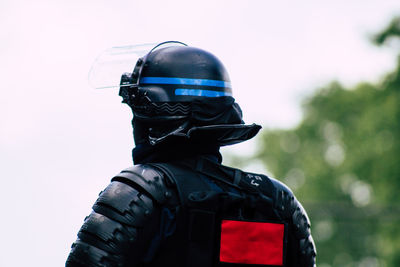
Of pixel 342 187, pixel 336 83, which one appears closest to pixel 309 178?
pixel 342 187

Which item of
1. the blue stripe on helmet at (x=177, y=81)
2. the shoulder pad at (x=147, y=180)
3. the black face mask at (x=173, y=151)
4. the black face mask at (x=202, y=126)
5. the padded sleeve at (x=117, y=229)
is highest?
the blue stripe on helmet at (x=177, y=81)

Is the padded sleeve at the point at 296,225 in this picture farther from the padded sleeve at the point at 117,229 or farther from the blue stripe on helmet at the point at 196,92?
the padded sleeve at the point at 117,229

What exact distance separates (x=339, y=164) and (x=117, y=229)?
3547 centimetres

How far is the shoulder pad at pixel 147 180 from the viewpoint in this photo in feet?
12.0

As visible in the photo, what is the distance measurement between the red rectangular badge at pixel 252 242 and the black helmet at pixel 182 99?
49cm

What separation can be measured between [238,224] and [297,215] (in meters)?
0.45

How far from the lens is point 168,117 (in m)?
4.04

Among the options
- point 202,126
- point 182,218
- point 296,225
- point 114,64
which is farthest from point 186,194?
point 114,64

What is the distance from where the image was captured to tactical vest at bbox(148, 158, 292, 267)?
372 centimetres

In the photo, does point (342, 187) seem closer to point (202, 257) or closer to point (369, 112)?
point (369, 112)

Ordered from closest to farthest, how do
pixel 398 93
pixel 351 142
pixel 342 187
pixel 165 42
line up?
pixel 165 42 < pixel 398 93 < pixel 351 142 < pixel 342 187

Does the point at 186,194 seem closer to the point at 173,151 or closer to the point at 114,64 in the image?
the point at 173,151

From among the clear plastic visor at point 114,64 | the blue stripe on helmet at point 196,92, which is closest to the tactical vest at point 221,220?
the blue stripe on helmet at point 196,92

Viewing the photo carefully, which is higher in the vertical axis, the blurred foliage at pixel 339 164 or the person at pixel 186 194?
the blurred foliage at pixel 339 164
